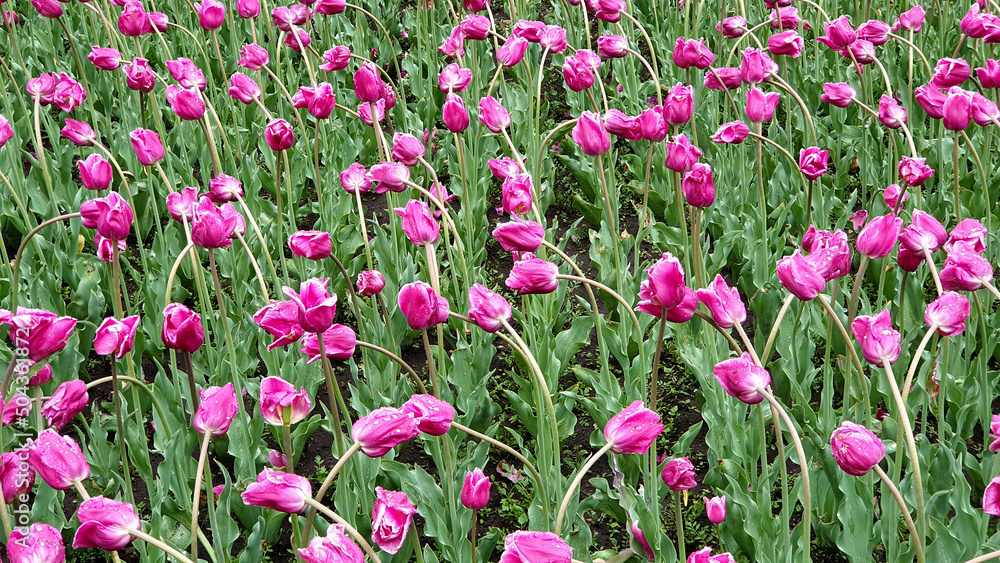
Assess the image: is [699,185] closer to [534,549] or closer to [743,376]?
[743,376]

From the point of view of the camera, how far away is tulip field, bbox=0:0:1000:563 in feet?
4.88

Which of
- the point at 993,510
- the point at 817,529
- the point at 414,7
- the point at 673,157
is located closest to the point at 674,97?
the point at 673,157

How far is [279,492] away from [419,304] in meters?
0.44

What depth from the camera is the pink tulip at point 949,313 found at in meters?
1.44

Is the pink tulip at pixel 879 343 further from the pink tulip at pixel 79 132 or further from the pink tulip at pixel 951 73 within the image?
the pink tulip at pixel 79 132

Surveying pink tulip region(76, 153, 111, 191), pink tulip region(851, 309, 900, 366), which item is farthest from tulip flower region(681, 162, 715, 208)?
pink tulip region(76, 153, 111, 191)

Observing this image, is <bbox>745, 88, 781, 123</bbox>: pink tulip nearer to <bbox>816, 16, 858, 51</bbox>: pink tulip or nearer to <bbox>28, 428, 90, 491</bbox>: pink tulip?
<bbox>816, 16, 858, 51</bbox>: pink tulip

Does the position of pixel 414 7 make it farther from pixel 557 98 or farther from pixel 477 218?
pixel 477 218

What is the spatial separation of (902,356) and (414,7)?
398 cm

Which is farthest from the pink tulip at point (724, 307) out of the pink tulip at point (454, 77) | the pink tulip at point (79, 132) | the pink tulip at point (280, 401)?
the pink tulip at point (79, 132)

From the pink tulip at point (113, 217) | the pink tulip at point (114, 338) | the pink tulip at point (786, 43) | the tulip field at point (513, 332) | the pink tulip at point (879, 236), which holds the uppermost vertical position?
the pink tulip at point (113, 217)

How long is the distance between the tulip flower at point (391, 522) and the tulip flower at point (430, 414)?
0.10m

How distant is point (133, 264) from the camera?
323cm

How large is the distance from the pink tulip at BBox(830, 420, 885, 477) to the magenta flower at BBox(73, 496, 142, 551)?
974mm
